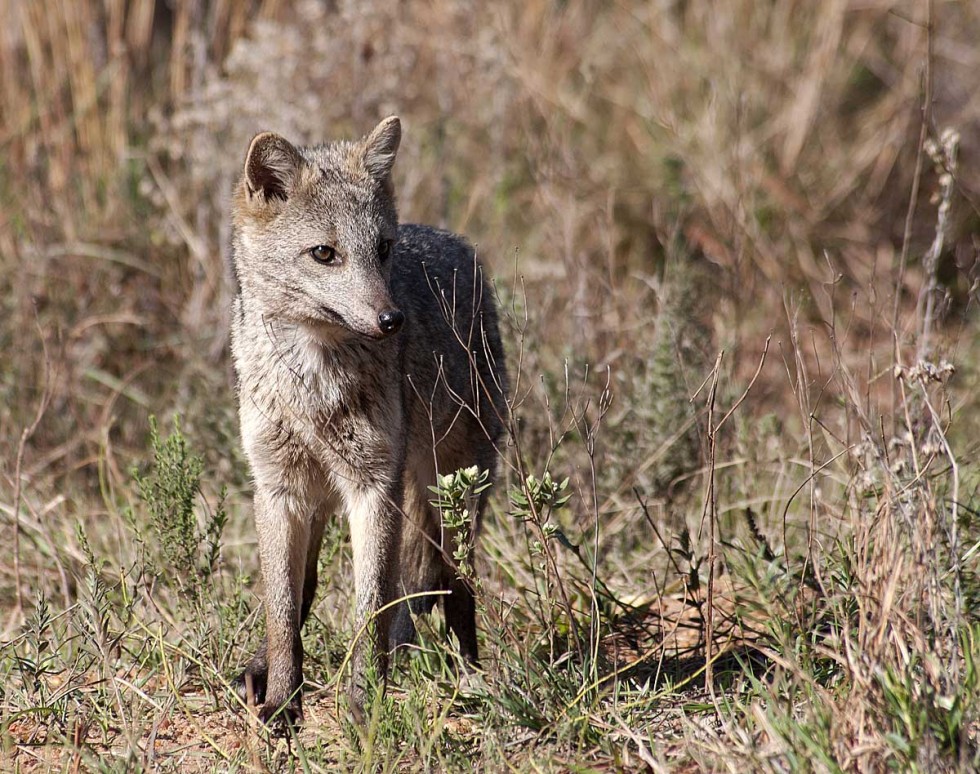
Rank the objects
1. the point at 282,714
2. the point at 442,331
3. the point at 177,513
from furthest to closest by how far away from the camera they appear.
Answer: the point at 442,331 < the point at 177,513 < the point at 282,714

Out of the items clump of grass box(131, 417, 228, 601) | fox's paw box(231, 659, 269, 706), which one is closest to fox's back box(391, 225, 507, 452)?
clump of grass box(131, 417, 228, 601)

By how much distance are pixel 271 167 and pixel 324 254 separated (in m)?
0.36

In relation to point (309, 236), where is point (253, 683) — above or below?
below

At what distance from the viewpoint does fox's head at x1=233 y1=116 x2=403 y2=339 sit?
399 cm

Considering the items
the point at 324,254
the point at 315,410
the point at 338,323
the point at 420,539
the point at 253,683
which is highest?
the point at 324,254

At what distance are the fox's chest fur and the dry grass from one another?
56cm

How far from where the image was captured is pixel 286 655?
13.2ft

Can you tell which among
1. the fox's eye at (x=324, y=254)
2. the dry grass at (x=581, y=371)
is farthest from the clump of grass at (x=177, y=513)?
the fox's eye at (x=324, y=254)

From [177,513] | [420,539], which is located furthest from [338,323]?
[420,539]

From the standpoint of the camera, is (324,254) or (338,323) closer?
(338,323)

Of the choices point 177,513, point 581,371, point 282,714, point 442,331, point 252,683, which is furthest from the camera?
point 581,371

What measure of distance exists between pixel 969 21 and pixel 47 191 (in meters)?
7.00

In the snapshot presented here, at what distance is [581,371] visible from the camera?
602 centimetres

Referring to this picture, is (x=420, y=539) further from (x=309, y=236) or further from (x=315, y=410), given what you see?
(x=309, y=236)
